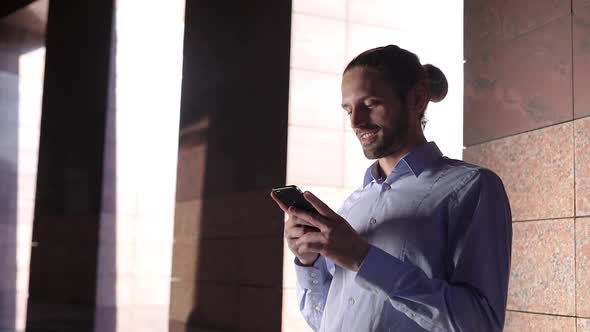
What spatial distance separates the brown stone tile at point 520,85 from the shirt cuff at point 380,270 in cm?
161

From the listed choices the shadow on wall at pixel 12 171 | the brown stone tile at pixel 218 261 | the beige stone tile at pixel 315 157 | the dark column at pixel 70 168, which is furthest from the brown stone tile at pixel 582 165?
the shadow on wall at pixel 12 171

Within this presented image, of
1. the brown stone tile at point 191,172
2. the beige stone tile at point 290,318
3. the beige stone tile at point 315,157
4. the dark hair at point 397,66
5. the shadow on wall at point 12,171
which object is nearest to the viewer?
the dark hair at point 397,66

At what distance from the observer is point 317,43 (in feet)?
16.1

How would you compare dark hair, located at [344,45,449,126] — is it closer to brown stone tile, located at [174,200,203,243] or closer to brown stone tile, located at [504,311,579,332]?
brown stone tile, located at [504,311,579,332]

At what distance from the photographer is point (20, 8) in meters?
9.46

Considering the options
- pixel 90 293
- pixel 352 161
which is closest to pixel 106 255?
pixel 90 293

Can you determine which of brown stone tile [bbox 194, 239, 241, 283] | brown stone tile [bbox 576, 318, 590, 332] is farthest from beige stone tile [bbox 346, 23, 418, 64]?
brown stone tile [bbox 576, 318, 590, 332]

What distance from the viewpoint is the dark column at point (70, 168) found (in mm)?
7430

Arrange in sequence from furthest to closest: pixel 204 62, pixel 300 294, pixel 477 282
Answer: pixel 204 62 → pixel 300 294 → pixel 477 282

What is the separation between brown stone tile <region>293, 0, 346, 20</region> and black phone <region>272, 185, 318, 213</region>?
3222 mm

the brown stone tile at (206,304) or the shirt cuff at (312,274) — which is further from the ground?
the shirt cuff at (312,274)

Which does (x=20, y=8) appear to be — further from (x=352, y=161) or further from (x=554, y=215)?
(x=554, y=215)

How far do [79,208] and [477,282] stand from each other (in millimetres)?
6637

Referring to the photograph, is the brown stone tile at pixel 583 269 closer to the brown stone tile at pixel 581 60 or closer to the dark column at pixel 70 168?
the brown stone tile at pixel 581 60
